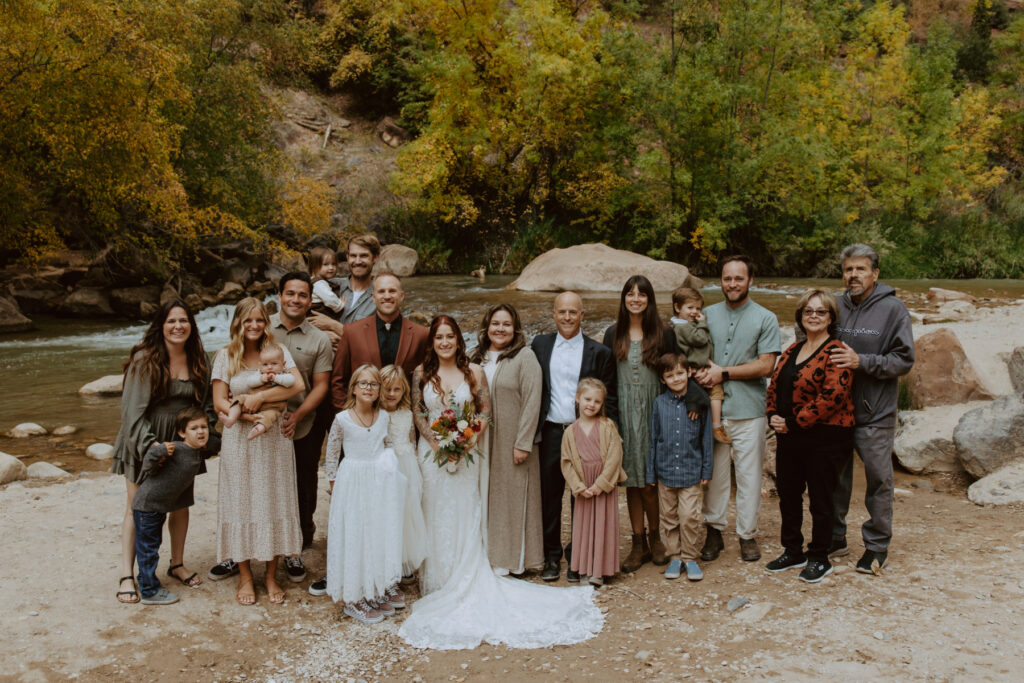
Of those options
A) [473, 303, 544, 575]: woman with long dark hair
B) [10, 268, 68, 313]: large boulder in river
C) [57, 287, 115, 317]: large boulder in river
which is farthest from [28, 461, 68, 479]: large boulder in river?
[10, 268, 68, 313]: large boulder in river

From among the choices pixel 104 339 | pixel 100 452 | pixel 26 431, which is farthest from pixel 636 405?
pixel 104 339

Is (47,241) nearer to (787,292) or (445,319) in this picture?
(445,319)

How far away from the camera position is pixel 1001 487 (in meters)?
6.06

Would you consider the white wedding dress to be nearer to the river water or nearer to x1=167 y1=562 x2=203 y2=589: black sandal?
x1=167 y1=562 x2=203 y2=589: black sandal

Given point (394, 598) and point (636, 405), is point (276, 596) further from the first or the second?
point (636, 405)

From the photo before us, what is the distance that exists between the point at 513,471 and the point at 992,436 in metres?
4.53

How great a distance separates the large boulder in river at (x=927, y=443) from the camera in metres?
6.96

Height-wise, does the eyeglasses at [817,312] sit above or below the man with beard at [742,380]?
above

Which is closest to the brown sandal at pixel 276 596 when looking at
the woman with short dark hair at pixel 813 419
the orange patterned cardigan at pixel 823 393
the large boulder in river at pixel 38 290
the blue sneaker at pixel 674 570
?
the blue sneaker at pixel 674 570

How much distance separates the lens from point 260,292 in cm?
1925

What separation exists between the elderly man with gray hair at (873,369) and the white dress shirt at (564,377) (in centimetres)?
158

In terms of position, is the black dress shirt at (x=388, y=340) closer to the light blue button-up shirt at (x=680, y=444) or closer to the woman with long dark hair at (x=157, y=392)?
the woman with long dark hair at (x=157, y=392)

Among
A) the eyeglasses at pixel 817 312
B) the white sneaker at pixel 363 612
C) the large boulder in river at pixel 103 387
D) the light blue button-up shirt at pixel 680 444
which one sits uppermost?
the eyeglasses at pixel 817 312

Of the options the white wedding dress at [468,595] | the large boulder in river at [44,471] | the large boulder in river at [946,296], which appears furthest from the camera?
the large boulder in river at [946,296]
